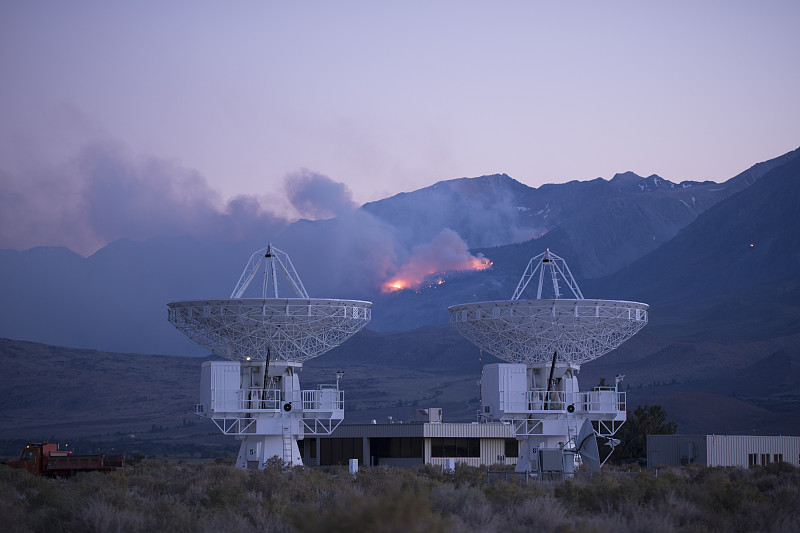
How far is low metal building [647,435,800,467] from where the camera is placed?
47969 mm

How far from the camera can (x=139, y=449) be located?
10162 centimetres

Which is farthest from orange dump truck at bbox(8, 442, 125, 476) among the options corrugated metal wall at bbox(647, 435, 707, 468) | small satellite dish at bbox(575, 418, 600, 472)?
corrugated metal wall at bbox(647, 435, 707, 468)

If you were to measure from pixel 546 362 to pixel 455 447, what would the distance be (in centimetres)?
988

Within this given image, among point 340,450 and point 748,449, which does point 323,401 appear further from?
point 748,449

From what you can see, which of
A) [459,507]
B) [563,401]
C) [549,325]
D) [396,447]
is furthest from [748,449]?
[459,507]

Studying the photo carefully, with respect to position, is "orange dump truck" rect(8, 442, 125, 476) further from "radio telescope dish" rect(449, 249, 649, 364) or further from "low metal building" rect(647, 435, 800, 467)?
"low metal building" rect(647, 435, 800, 467)

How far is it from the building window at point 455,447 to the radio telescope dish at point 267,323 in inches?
398

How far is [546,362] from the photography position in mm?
46375

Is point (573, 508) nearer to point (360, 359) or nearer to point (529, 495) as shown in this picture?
point (529, 495)

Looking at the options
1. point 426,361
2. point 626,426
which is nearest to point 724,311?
point 426,361

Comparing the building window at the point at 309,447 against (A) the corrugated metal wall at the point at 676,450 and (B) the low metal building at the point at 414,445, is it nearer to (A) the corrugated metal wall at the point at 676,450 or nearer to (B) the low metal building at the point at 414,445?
(B) the low metal building at the point at 414,445

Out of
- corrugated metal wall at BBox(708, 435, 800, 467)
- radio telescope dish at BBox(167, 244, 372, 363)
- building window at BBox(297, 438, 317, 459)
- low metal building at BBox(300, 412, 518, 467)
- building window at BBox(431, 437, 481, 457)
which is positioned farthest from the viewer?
building window at BBox(297, 438, 317, 459)

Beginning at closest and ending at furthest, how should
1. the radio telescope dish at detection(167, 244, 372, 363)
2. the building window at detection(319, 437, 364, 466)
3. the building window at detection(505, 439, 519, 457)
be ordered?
the radio telescope dish at detection(167, 244, 372, 363)
the building window at detection(319, 437, 364, 466)
the building window at detection(505, 439, 519, 457)

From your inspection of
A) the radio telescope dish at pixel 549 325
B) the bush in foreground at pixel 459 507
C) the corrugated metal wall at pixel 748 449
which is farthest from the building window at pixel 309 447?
the bush in foreground at pixel 459 507
